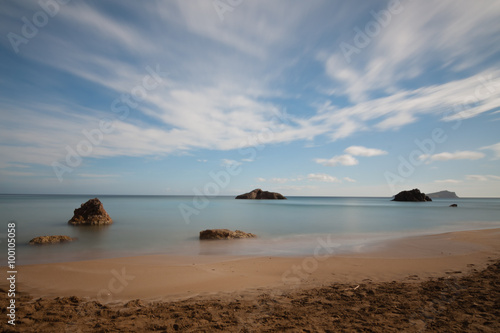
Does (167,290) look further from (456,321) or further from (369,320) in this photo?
(456,321)

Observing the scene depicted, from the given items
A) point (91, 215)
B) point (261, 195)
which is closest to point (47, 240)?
point (91, 215)

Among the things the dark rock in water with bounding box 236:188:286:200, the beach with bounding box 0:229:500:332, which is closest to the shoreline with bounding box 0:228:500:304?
the beach with bounding box 0:229:500:332

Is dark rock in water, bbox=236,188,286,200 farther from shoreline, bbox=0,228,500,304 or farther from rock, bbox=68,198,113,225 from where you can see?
shoreline, bbox=0,228,500,304

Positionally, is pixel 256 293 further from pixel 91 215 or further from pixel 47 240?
pixel 91 215

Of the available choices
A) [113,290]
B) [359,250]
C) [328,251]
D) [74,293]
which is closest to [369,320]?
[113,290]

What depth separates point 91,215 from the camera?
67.6 feet

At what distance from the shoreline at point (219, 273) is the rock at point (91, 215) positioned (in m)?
13.1

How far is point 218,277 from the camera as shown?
23.5 feet

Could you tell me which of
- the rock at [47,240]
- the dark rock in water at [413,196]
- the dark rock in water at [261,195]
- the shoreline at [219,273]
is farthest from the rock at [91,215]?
the dark rock in water at [261,195]

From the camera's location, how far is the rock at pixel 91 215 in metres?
20.2

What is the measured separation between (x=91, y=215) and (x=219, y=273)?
709 inches

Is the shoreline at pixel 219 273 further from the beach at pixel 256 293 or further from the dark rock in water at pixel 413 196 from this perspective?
the dark rock in water at pixel 413 196

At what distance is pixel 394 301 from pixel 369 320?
126 cm

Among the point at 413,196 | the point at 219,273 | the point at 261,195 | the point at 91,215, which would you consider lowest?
the point at 413,196
